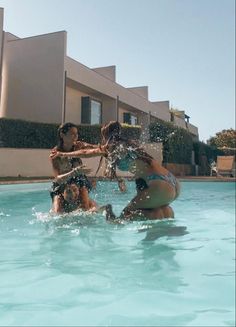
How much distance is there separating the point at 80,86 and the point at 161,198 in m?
18.9

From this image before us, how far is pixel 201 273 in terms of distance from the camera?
2.81 m

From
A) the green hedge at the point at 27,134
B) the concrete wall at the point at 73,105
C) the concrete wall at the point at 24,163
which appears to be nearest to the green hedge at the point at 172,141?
the concrete wall at the point at 73,105

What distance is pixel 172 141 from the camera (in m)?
23.5

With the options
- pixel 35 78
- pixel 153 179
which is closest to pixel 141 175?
pixel 153 179

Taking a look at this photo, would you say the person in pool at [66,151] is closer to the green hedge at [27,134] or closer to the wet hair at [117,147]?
the wet hair at [117,147]

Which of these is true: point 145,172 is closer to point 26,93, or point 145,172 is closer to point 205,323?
point 205,323

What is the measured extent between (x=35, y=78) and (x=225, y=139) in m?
25.4

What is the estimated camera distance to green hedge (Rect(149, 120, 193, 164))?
2259 centimetres

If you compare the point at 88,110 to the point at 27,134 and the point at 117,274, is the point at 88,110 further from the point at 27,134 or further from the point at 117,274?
the point at 117,274

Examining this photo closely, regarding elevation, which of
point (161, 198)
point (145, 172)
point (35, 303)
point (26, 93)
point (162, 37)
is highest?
point (26, 93)

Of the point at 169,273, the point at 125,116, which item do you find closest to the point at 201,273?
the point at 169,273

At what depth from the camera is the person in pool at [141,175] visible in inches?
167

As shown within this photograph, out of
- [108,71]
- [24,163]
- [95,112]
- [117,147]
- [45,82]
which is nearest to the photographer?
[117,147]

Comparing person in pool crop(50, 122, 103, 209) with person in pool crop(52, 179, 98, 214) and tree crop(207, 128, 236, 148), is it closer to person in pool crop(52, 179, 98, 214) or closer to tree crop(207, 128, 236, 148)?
person in pool crop(52, 179, 98, 214)
